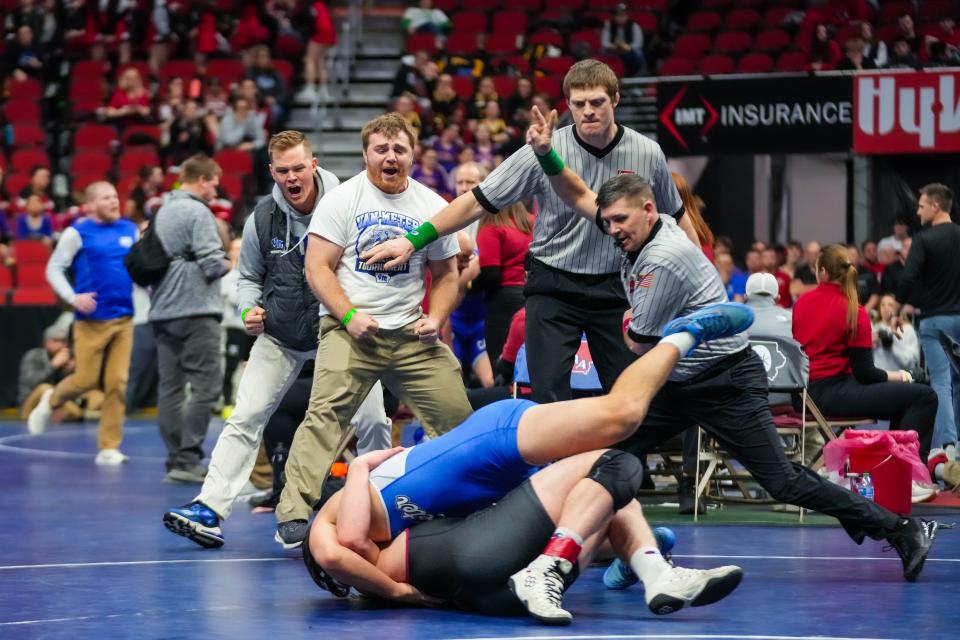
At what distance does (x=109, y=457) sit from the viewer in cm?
1056

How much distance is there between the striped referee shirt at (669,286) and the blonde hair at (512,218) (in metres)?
3.32

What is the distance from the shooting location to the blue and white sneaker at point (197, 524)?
21.6ft

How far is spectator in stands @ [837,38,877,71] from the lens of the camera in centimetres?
1552

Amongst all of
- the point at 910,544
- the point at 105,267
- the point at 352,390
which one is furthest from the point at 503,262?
the point at 910,544

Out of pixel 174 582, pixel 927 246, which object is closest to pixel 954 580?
pixel 174 582

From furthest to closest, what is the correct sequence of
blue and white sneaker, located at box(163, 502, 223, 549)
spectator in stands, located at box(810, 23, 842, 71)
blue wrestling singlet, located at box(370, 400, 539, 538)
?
1. spectator in stands, located at box(810, 23, 842, 71)
2. blue and white sneaker, located at box(163, 502, 223, 549)
3. blue wrestling singlet, located at box(370, 400, 539, 538)

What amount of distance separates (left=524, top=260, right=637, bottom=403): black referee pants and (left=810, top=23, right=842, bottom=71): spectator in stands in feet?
35.5

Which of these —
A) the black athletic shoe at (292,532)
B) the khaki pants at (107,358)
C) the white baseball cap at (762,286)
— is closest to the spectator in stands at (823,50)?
the white baseball cap at (762,286)

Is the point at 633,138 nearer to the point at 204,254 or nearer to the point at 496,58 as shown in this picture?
the point at 204,254

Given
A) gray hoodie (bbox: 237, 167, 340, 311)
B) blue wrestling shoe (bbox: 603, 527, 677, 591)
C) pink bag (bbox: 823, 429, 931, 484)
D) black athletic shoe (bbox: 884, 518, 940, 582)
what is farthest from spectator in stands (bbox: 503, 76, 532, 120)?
blue wrestling shoe (bbox: 603, 527, 677, 591)

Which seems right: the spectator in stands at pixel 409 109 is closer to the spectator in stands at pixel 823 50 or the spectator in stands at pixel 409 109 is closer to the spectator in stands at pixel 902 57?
the spectator in stands at pixel 823 50

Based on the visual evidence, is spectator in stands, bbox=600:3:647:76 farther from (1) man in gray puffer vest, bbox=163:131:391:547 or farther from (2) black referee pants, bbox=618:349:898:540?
(2) black referee pants, bbox=618:349:898:540

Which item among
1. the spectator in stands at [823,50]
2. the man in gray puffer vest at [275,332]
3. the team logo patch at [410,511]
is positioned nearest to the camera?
the team logo patch at [410,511]

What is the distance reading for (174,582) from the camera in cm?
590
